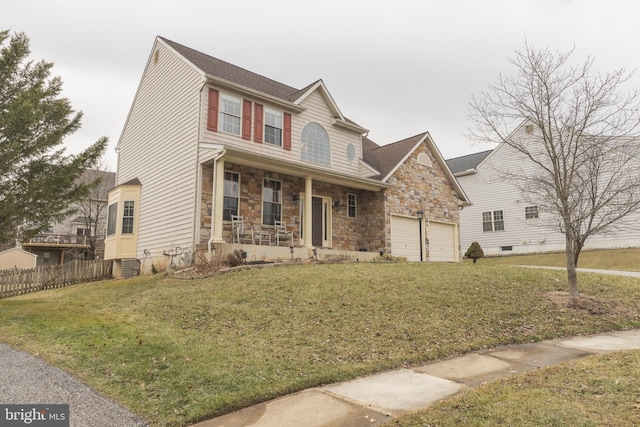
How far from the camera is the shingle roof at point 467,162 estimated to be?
1160 inches

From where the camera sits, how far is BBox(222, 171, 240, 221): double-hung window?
46.5ft

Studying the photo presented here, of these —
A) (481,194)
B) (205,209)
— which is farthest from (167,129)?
(481,194)

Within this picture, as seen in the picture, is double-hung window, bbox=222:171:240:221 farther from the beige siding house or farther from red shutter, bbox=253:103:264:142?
red shutter, bbox=253:103:264:142

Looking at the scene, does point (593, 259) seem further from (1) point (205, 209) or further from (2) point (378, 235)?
(1) point (205, 209)

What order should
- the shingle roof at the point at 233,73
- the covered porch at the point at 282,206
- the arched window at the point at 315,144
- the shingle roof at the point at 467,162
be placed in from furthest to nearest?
the shingle roof at the point at 467,162
the arched window at the point at 315,144
the shingle roof at the point at 233,73
the covered porch at the point at 282,206

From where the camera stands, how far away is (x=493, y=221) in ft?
89.2

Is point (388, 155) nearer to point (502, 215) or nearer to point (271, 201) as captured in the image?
point (271, 201)

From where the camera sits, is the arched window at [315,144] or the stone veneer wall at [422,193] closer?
the arched window at [315,144]

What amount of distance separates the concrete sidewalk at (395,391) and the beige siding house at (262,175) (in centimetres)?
872

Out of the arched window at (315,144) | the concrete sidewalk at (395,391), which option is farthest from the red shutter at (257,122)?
the concrete sidewalk at (395,391)

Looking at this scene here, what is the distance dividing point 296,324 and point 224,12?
33.5 feet

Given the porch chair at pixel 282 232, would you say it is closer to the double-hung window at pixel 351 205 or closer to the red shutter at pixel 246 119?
the red shutter at pixel 246 119

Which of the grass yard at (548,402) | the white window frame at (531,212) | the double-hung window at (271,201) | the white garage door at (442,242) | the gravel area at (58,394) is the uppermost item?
the white window frame at (531,212)

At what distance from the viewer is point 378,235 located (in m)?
17.8
